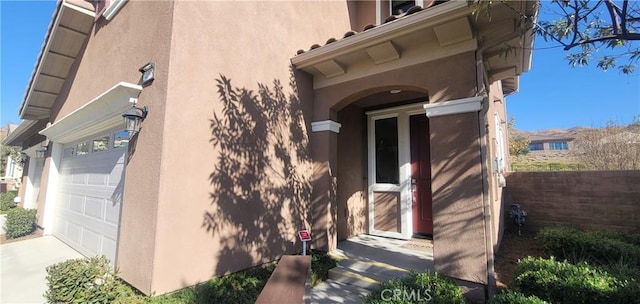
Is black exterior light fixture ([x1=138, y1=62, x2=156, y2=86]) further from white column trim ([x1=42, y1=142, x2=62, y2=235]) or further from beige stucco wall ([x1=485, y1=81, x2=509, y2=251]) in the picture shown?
white column trim ([x1=42, y1=142, x2=62, y2=235])

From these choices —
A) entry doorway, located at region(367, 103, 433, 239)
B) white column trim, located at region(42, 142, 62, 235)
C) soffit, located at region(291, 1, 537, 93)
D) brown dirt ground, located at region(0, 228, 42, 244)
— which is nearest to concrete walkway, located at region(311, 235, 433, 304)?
entry doorway, located at region(367, 103, 433, 239)

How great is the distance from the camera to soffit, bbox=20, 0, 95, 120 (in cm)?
596

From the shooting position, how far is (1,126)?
114 feet

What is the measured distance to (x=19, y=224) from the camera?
25.5ft

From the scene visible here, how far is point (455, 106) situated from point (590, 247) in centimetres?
349

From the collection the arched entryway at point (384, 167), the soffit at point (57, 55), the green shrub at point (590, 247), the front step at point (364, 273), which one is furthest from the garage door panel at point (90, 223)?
the green shrub at point (590, 247)

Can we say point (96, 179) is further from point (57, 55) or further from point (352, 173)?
point (352, 173)

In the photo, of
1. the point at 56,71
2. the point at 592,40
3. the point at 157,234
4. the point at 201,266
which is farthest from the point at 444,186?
the point at 56,71

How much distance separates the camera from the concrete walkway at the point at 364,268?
396cm

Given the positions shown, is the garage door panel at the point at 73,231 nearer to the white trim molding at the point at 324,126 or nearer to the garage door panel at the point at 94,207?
the garage door panel at the point at 94,207

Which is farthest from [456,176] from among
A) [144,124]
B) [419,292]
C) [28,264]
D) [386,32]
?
[28,264]

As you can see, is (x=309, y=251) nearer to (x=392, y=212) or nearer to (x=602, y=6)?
(x=392, y=212)

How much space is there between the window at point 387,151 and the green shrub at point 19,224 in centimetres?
972

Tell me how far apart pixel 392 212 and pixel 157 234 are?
4.66 metres
